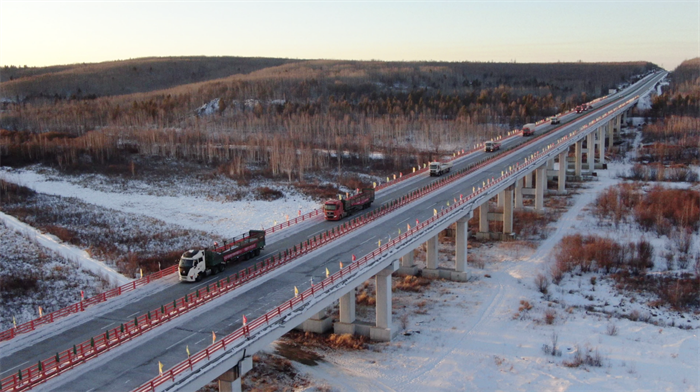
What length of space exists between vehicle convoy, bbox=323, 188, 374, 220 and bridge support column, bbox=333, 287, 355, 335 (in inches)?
390

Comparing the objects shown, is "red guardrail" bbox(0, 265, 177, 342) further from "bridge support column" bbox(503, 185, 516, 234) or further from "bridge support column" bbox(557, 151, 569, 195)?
"bridge support column" bbox(557, 151, 569, 195)

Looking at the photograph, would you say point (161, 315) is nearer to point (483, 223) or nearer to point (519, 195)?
point (483, 223)

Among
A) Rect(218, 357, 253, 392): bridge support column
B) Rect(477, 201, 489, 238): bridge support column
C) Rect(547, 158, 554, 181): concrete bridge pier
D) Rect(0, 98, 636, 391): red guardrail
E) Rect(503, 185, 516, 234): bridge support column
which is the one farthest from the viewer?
Rect(547, 158, 554, 181): concrete bridge pier

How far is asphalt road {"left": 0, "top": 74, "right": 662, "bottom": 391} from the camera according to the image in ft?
76.4

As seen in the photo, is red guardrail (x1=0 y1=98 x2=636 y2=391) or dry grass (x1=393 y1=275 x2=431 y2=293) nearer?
red guardrail (x1=0 y1=98 x2=636 y2=391)

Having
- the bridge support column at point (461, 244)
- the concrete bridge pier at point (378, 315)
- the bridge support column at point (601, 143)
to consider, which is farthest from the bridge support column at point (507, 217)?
the bridge support column at point (601, 143)

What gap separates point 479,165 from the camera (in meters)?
73.0

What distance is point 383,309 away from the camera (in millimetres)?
38719

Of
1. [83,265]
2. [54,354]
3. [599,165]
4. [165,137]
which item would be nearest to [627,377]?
[54,354]

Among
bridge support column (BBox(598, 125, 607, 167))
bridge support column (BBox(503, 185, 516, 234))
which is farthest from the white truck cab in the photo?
bridge support column (BBox(598, 125, 607, 167))

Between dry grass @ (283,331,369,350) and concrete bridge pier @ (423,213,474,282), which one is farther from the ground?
concrete bridge pier @ (423,213,474,282)

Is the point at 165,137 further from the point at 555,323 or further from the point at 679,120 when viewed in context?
the point at 679,120

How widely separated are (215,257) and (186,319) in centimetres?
691

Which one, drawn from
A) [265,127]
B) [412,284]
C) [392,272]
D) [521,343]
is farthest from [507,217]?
[265,127]
